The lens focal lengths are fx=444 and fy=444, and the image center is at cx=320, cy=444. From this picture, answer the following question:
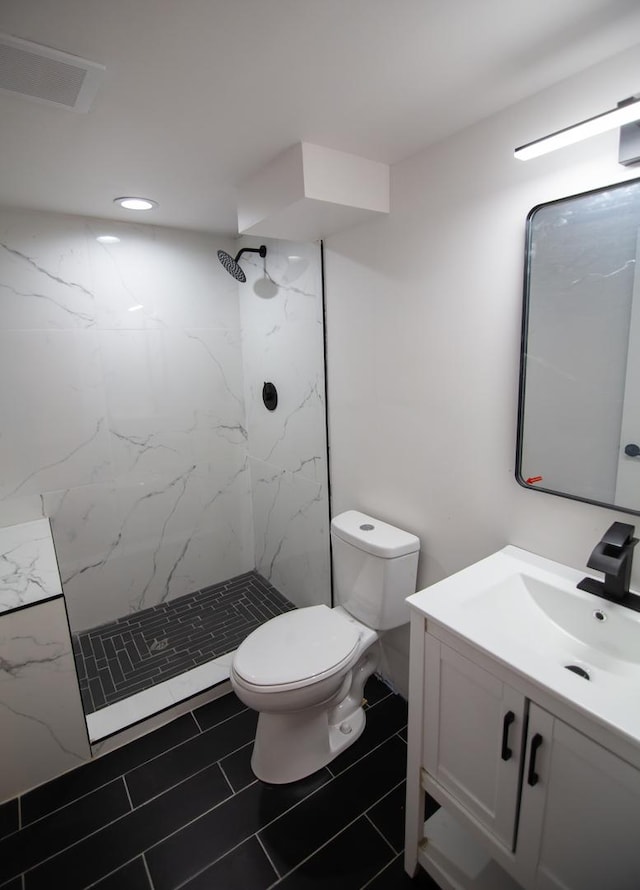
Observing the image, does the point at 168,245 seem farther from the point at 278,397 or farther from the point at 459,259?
the point at 459,259

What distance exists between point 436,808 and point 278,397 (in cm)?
198

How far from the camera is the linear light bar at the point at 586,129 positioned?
0.96m

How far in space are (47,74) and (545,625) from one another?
75.7 inches

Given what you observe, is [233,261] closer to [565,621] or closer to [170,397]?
[170,397]

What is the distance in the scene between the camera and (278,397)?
2.60 m


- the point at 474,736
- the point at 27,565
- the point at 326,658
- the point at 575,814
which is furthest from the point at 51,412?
the point at 575,814

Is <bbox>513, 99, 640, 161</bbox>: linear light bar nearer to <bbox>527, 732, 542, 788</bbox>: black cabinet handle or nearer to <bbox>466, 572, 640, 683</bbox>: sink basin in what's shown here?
<bbox>466, 572, 640, 683</bbox>: sink basin

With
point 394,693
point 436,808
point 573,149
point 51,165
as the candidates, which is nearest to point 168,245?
point 51,165

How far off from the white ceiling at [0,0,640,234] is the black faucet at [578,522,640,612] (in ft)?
3.61

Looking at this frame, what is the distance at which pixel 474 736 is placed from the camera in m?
1.13

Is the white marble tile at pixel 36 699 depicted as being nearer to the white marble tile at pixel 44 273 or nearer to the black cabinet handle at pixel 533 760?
the white marble tile at pixel 44 273

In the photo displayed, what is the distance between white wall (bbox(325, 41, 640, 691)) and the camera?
1.25 meters

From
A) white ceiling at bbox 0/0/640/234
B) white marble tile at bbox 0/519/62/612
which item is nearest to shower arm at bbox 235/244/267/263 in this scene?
white ceiling at bbox 0/0/640/234

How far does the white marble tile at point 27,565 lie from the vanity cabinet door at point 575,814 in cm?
159
